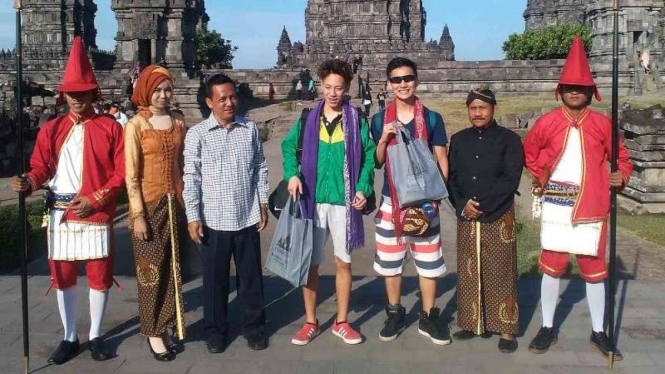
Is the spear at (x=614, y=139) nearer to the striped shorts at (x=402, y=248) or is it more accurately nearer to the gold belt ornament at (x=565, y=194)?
the gold belt ornament at (x=565, y=194)

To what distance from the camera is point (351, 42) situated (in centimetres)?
4309

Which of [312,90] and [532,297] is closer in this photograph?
[532,297]

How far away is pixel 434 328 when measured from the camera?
15.1 ft

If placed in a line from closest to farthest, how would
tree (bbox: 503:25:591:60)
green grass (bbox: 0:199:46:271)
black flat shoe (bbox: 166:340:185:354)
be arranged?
black flat shoe (bbox: 166:340:185:354) < green grass (bbox: 0:199:46:271) < tree (bbox: 503:25:591:60)

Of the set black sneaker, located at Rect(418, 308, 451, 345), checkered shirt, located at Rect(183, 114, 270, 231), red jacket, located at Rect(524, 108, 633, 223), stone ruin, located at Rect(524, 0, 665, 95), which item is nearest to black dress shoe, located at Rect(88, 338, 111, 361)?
checkered shirt, located at Rect(183, 114, 270, 231)

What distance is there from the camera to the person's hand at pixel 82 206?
4.25 m

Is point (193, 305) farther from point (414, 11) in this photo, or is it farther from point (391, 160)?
point (414, 11)

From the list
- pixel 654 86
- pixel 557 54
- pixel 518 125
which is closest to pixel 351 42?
pixel 557 54

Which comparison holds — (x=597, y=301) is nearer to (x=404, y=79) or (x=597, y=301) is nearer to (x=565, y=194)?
(x=565, y=194)

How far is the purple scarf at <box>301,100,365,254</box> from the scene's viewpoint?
4418mm

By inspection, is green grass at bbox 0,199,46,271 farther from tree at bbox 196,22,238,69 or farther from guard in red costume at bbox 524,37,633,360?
tree at bbox 196,22,238,69

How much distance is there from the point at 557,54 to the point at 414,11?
1616 cm

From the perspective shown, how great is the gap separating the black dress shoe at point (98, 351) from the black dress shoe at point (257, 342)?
2.92 feet

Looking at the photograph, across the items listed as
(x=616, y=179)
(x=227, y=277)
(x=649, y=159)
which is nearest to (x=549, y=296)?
(x=616, y=179)
